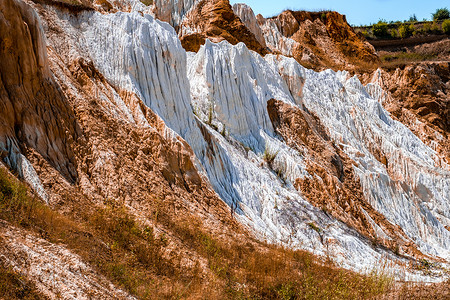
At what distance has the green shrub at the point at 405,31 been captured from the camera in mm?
50969

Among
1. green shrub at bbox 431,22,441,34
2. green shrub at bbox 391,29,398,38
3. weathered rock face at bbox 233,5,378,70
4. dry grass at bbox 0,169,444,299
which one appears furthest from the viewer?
green shrub at bbox 391,29,398,38

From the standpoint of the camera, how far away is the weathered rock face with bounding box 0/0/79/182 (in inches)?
316

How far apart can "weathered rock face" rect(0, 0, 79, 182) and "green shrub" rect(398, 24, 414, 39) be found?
50404 mm

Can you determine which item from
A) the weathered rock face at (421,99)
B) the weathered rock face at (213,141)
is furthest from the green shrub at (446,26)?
the weathered rock face at (213,141)

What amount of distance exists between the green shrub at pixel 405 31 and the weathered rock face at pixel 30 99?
50.4m

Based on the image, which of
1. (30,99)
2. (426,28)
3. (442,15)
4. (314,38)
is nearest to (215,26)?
(314,38)

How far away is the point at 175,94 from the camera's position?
13852 mm

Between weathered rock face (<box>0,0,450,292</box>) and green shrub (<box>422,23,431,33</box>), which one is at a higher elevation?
green shrub (<box>422,23,431,33</box>)

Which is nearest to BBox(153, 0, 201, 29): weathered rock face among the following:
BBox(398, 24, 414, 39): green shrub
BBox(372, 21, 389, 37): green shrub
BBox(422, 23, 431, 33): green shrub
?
BBox(372, 21, 389, 37): green shrub

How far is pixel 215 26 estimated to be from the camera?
90.0ft

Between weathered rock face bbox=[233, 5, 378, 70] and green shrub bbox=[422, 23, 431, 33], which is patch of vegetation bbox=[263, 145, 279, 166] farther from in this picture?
green shrub bbox=[422, 23, 431, 33]

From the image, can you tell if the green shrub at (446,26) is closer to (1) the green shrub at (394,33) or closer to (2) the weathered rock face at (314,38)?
(1) the green shrub at (394,33)

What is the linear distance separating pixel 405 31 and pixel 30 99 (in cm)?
5204

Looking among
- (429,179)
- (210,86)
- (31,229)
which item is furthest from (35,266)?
(429,179)
